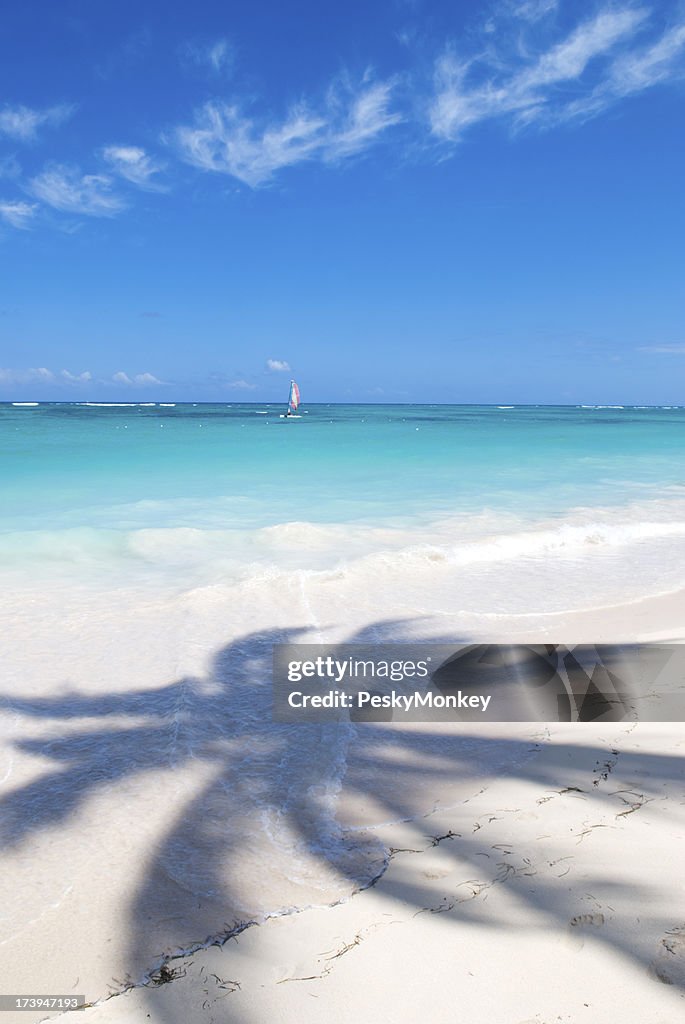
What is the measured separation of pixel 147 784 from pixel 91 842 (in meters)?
0.44

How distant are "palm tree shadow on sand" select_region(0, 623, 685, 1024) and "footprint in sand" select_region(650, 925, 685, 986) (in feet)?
0.05

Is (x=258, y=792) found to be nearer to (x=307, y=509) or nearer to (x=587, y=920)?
(x=587, y=920)

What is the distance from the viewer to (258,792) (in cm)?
301

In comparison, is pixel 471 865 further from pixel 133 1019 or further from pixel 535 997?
pixel 133 1019

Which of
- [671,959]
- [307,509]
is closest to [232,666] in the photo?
[671,959]

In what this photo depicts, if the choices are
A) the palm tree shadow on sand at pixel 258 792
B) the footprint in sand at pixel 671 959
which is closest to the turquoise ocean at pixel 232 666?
the palm tree shadow on sand at pixel 258 792

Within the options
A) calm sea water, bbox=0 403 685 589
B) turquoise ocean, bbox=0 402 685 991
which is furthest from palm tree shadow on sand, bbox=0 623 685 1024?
calm sea water, bbox=0 403 685 589

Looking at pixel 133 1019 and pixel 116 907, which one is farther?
pixel 116 907

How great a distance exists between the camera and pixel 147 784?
3.07 metres

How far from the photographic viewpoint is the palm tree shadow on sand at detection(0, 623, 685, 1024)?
219 centimetres

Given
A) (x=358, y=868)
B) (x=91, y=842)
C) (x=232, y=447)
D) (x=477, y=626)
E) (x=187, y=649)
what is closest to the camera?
(x=358, y=868)

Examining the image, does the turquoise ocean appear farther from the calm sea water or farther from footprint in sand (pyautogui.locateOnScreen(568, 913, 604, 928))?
footprint in sand (pyautogui.locateOnScreen(568, 913, 604, 928))

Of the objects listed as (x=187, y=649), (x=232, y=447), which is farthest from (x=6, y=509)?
(x=232, y=447)

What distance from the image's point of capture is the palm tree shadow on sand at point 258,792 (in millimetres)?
2191
